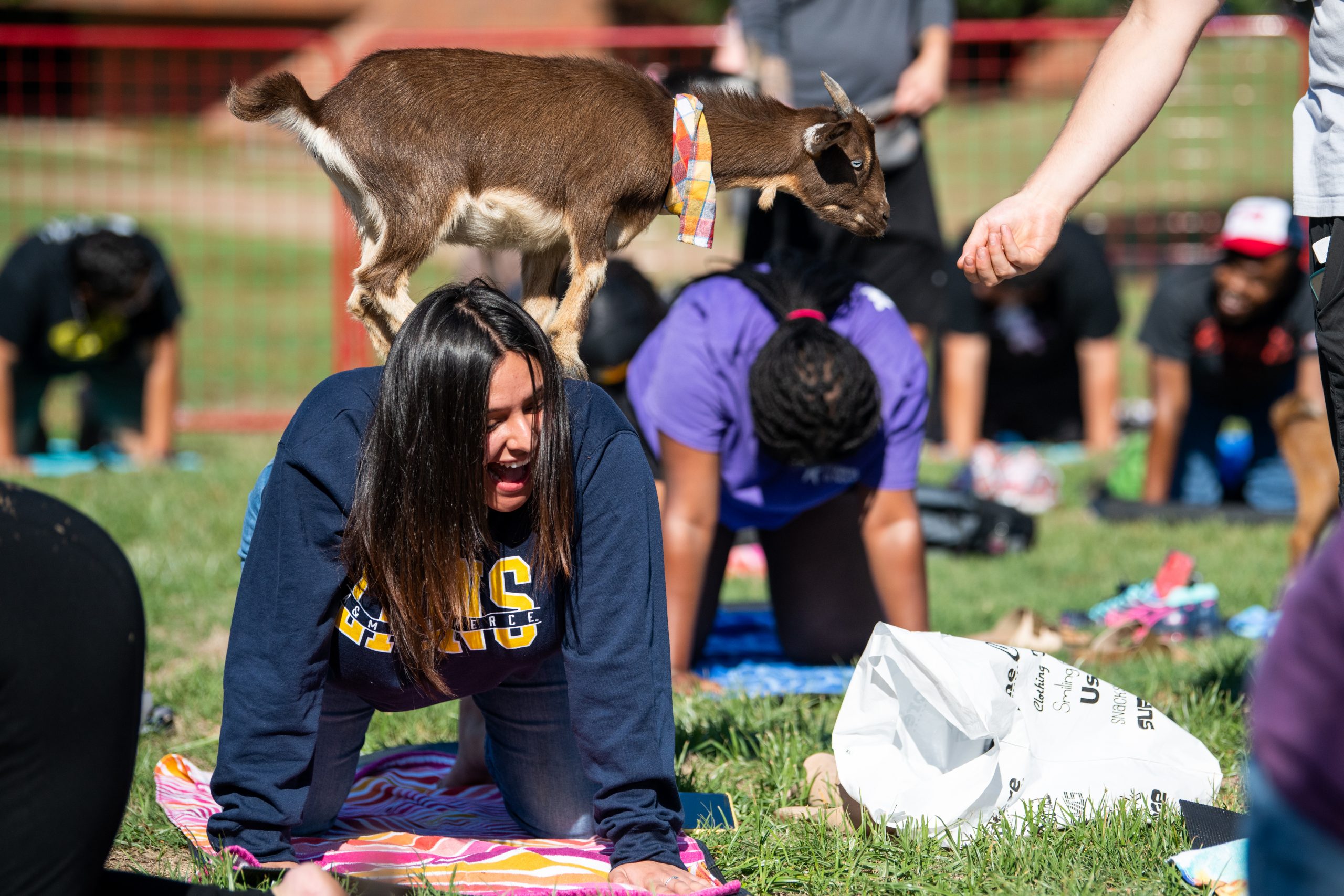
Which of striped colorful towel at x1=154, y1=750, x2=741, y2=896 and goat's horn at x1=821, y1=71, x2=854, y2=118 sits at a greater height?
goat's horn at x1=821, y1=71, x2=854, y2=118

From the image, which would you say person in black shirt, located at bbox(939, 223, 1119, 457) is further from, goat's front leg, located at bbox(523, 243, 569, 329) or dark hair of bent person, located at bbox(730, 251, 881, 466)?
goat's front leg, located at bbox(523, 243, 569, 329)

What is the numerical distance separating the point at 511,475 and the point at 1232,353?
5.64 metres

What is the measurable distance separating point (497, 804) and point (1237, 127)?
1271 cm

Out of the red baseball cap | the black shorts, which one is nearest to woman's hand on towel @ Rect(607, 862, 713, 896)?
the black shorts

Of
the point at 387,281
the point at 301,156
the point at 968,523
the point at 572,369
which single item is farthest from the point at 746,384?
the point at 301,156

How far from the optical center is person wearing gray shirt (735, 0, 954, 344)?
495 centimetres

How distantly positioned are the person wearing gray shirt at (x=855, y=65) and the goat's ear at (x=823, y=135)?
2185 millimetres

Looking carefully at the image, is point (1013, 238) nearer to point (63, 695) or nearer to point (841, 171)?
point (841, 171)

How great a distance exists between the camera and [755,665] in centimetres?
457

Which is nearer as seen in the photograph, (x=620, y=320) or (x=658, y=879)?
(x=658, y=879)

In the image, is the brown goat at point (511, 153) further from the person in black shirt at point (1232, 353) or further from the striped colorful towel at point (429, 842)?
the person in black shirt at point (1232, 353)

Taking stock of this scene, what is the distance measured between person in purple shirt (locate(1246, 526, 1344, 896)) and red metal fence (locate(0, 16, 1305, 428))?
7.43 m

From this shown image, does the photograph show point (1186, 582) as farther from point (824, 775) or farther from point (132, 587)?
Answer: point (132, 587)

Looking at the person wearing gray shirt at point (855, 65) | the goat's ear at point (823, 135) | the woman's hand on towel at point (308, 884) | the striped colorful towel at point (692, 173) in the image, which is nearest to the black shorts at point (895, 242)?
the person wearing gray shirt at point (855, 65)
